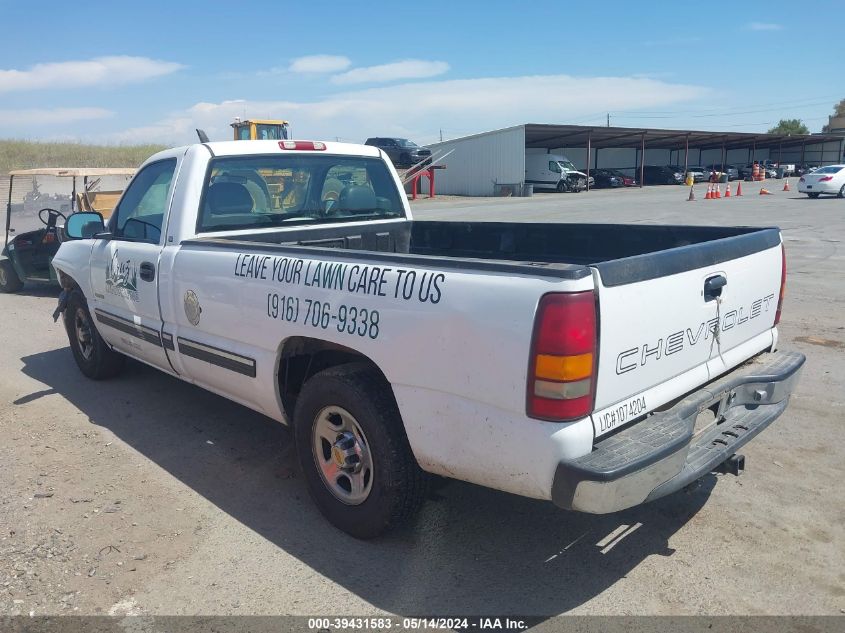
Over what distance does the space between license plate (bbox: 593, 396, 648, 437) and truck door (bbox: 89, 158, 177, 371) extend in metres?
3.11

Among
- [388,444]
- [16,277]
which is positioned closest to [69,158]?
[16,277]

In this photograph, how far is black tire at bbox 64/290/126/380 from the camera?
5875 millimetres

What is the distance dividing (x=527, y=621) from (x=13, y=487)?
3.18m

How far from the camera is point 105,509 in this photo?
387cm

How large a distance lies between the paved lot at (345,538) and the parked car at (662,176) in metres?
48.3

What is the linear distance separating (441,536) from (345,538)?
1.59ft

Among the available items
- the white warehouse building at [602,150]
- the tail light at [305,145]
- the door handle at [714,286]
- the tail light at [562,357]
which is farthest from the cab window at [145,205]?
the white warehouse building at [602,150]

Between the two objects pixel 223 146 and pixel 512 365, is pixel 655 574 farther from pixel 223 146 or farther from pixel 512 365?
pixel 223 146

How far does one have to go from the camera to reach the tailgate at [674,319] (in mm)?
2676

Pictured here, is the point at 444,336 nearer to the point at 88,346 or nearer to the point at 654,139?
the point at 88,346

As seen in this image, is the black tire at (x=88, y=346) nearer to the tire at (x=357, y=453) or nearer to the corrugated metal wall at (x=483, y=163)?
the tire at (x=357, y=453)

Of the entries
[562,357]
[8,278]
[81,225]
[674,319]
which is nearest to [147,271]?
[81,225]

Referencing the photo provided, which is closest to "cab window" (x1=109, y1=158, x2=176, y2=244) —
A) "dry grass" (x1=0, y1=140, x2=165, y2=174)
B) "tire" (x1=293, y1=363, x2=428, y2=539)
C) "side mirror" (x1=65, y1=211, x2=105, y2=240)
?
"side mirror" (x1=65, y1=211, x2=105, y2=240)

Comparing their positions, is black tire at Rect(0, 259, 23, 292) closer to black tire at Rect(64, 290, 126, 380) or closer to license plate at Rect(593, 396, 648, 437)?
black tire at Rect(64, 290, 126, 380)
